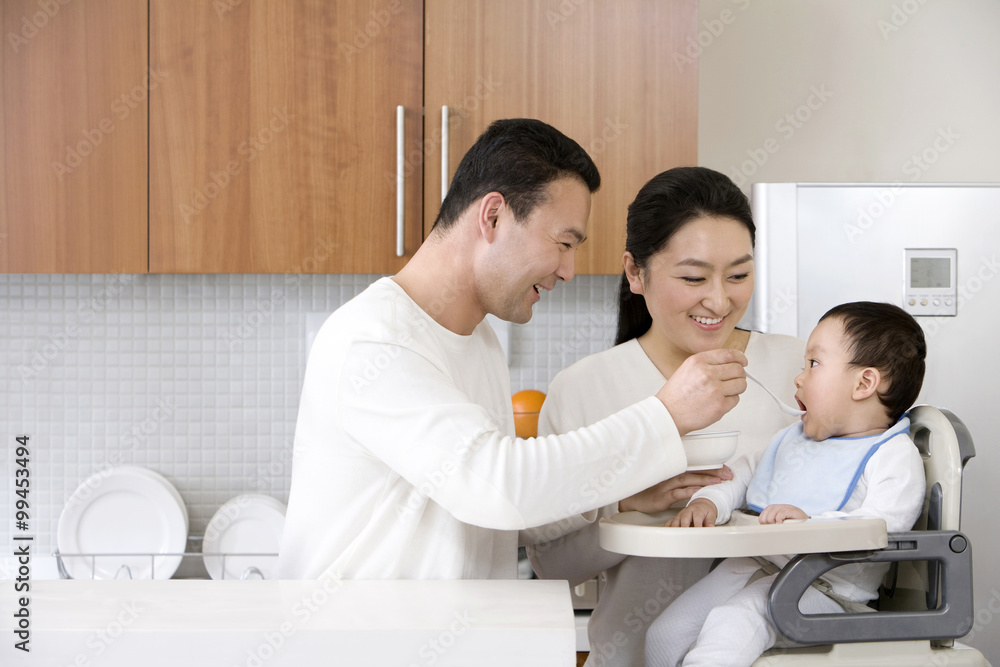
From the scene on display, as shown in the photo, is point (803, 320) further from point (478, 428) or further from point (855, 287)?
point (478, 428)

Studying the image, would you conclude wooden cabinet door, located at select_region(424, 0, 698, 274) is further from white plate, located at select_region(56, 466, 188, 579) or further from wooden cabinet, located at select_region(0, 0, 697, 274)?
white plate, located at select_region(56, 466, 188, 579)

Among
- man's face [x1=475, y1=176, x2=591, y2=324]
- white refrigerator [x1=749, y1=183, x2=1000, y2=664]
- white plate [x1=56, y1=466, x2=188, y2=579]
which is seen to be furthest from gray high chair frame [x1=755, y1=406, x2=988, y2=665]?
white plate [x1=56, y1=466, x2=188, y2=579]

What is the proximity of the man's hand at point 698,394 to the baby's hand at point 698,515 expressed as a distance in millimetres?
161

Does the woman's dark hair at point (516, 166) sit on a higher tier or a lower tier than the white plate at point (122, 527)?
higher

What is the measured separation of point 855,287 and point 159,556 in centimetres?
214

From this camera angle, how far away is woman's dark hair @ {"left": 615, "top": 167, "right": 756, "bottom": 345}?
138 centimetres

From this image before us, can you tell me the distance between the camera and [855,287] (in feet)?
7.12

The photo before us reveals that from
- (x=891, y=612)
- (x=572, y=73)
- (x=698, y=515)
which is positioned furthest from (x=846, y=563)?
(x=572, y=73)

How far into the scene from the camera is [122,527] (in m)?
2.33

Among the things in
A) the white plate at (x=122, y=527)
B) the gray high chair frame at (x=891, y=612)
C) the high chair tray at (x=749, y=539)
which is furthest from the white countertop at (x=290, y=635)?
the white plate at (x=122, y=527)

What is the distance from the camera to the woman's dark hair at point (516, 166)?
1.16 metres

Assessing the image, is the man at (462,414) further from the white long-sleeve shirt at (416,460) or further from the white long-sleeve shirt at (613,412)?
the white long-sleeve shirt at (613,412)

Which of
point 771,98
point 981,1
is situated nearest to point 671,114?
point 771,98

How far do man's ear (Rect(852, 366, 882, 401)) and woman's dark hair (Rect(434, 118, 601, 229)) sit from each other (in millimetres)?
543
